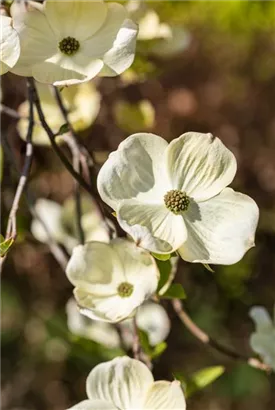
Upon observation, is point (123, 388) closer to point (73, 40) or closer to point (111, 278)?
point (111, 278)

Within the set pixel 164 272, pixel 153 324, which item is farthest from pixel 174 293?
pixel 153 324

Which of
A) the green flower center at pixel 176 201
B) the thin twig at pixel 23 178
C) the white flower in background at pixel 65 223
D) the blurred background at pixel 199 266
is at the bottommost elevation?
the blurred background at pixel 199 266

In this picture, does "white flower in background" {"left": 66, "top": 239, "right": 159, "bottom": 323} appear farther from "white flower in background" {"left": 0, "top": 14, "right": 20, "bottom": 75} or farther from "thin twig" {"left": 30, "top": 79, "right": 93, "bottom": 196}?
"white flower in background" {"left": 0, "top": 14, "right": 20, "bottom": 75}

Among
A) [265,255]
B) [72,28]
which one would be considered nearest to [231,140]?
[265,255]

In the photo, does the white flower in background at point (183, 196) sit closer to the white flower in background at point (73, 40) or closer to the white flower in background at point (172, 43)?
the white flower in background at point (73, 40)

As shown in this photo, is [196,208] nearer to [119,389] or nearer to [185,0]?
[119,389]

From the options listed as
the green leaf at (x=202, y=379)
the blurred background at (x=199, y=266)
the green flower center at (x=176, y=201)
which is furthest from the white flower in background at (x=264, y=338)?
the blurred background at (x=199, y=266)
